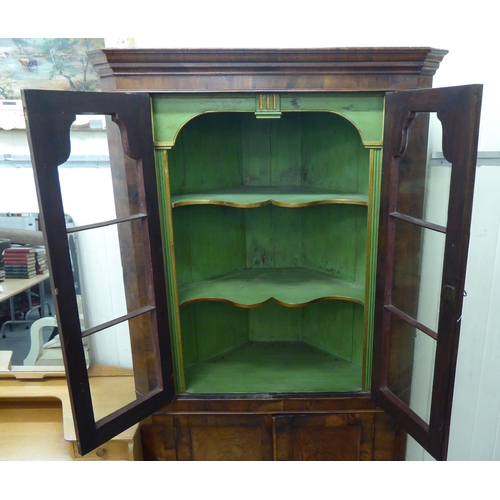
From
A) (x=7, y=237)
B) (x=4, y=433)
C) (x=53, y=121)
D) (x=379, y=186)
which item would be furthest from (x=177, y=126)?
(x=4, y=433)

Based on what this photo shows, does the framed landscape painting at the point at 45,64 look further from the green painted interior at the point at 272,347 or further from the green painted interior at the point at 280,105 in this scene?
the green painted interior at the point at 272,347

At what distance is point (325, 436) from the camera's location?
6.15 ft

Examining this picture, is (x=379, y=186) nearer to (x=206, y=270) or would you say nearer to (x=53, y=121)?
(x=206, y=270)

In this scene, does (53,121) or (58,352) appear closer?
(53,121)

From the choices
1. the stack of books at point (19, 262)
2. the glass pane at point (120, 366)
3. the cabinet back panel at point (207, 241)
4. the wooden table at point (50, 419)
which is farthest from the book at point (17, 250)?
the cabinet back panel at point (207, 241)

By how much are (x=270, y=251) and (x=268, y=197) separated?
1.60ft

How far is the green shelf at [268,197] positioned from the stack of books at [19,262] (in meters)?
0.79

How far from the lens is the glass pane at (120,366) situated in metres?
1.79

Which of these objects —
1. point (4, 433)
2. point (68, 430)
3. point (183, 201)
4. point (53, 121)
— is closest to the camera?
point (53, 121)

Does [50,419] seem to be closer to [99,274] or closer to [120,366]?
[120,366]

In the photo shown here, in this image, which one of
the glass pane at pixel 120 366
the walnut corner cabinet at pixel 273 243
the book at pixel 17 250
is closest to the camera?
the walnut corner cabinet at pixel 273 243

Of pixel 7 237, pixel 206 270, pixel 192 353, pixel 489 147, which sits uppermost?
pixel 489 147

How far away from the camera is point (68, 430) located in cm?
182

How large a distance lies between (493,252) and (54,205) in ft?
5.73
